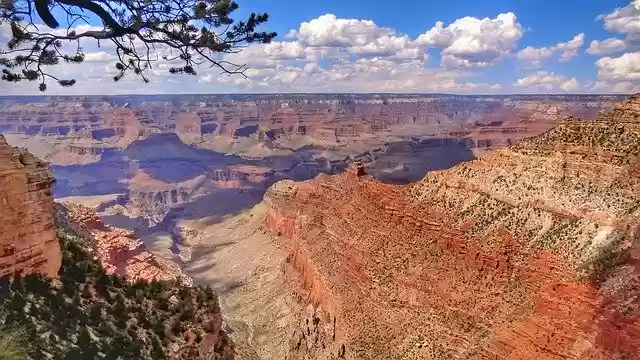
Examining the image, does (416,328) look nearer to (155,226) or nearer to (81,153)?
(155,226)

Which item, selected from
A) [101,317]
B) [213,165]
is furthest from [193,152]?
[101,317]

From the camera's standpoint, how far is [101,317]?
14883 mm


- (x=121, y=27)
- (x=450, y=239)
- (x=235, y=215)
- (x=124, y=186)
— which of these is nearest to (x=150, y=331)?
(x=121, y=27)

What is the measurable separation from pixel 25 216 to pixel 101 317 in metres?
3.47

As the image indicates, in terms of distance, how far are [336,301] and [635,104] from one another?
80.3ft

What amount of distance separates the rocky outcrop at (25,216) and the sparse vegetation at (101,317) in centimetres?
46

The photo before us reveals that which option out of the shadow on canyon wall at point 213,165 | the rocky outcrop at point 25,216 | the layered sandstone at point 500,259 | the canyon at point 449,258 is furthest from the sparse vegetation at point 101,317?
the shadow on canyon wall at point 213,165

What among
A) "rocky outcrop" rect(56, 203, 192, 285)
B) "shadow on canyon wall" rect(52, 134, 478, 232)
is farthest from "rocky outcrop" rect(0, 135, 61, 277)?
"shadow on canyon wall" rect(52, 134, 478, 232)

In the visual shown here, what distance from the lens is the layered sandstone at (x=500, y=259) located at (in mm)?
24281

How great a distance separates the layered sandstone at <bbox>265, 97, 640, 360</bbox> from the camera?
79.7 feet

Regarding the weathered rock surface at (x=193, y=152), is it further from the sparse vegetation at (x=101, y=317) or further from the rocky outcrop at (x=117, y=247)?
the sparse vegetation at (x=101, y=317)

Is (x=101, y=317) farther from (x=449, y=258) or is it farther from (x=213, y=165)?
(x=213, y=165)

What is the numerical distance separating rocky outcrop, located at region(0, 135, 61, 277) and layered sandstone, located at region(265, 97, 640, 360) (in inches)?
825

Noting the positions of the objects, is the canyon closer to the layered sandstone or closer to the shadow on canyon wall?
the layered sandstone
